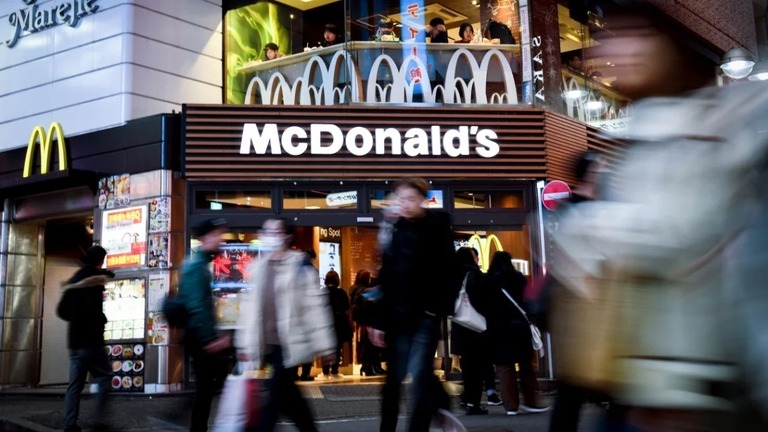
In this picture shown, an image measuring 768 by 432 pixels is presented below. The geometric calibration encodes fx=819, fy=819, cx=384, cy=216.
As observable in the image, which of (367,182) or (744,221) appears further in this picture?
(367,182)

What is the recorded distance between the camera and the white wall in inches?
531

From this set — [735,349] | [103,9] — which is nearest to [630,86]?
[735,349]

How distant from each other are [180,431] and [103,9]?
855cm

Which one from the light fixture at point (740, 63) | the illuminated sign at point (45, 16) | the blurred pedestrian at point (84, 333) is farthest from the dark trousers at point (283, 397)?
the light fixture at point (740, 63)

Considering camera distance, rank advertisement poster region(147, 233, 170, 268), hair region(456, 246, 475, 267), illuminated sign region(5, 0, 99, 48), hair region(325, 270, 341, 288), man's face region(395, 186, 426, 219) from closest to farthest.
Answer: man's face region(395, 186, 426, 219), hair region(456, 246, 475, 267), advertisement poster region(147, 233, 170, 268), hair region(325, 270, 341, 288), illuminated sign region(5, 0, 99, 48)

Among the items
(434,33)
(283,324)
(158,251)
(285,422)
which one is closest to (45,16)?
(158,251)

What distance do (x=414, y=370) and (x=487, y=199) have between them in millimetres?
8430

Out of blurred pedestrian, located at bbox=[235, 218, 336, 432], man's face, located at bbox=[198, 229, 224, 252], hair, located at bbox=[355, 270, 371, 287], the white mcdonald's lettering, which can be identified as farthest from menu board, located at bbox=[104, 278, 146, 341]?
blurred pedestrian, located at bbox=[235, 218, 336, 432]

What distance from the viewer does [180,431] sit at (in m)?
8.04

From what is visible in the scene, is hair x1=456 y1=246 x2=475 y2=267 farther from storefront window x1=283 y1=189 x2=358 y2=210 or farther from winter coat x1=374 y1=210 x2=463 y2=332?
storefront window x1=283 y1=189 x2=358 y2=210

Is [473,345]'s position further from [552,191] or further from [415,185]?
[552,191]

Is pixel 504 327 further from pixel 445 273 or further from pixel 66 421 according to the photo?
pixel 66 421

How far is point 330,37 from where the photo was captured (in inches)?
569

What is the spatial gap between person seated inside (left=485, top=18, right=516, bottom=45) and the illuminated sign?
6.76m
